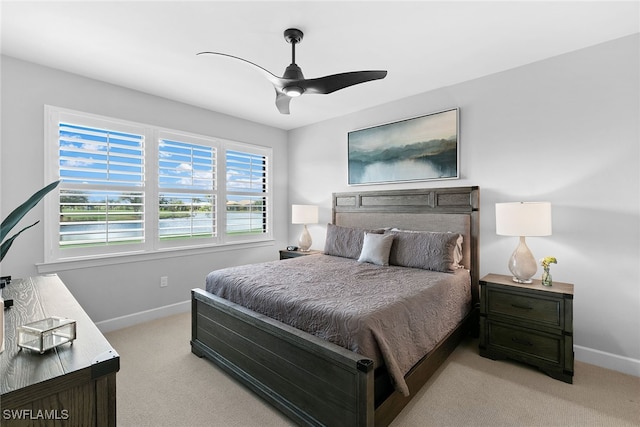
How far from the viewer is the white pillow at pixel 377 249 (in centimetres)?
319

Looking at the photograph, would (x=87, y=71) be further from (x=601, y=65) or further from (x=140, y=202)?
(x=601, y=65)

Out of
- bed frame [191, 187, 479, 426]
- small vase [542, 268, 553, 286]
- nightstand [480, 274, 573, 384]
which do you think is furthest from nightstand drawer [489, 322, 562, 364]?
small vase [542, 268, 553, 286]

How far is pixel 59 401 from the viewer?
0.95 m

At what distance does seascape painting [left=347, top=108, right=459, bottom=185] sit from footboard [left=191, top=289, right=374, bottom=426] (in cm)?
246

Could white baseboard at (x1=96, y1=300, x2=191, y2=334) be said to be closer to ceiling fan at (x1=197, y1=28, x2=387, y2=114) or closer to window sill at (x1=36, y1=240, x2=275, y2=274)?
window sill at (x1=36, y1=240, x2=275, y2=274)

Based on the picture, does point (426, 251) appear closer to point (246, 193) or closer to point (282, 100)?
point (282, 100)

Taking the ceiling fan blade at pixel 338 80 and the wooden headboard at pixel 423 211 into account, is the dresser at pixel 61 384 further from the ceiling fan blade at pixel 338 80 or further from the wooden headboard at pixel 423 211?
the wooden headboard at pixel 423 211

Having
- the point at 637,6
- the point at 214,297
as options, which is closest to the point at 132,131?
the point at 214,297

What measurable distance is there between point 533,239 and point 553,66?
1596 millimetres

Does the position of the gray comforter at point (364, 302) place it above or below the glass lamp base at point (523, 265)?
below

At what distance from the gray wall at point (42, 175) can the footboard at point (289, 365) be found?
1348 mm

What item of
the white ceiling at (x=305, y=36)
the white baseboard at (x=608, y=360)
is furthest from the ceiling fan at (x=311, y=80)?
the white baseboard at (x=608, y=360)

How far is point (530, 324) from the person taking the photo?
2453 millimetres

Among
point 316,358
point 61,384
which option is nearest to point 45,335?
point 61,384
